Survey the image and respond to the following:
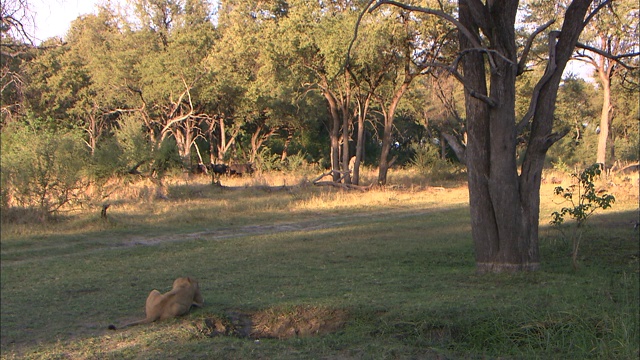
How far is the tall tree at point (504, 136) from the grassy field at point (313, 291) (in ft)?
1.84

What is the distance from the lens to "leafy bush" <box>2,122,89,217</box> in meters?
15.1

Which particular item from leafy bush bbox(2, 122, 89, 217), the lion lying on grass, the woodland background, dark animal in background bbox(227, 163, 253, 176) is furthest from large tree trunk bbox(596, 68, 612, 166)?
the lion lying on grass

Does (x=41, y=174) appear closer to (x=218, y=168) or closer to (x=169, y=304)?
(x=169, y=304)

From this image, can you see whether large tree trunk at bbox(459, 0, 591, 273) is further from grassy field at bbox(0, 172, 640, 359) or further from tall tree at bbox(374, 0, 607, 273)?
grassy field at bbox(0, 172, 640, 359)

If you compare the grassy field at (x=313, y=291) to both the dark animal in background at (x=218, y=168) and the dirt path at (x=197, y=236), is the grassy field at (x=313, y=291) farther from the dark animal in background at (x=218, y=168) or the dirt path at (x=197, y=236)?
the dark animal in background at (x=218, y=168)

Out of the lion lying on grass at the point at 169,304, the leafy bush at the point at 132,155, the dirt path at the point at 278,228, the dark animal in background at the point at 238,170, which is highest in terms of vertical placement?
the leafy bush at the point at 132,155

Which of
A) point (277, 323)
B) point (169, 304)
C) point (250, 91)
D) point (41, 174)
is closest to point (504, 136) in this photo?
point (277, 323)

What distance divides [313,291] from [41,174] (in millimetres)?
10081

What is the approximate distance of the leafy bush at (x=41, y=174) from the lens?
15109 millimetres

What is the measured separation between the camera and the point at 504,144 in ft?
26.9

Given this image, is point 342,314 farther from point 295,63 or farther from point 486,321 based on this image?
point 295,63

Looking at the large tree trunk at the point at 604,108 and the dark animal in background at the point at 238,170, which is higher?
the large tree trunk at the point at 604,108

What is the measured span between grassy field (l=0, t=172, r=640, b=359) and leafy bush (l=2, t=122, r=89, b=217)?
28.2 inches

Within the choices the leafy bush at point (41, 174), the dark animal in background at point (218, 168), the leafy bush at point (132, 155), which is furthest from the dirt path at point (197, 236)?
the dark animal in background at point (218, 168)
